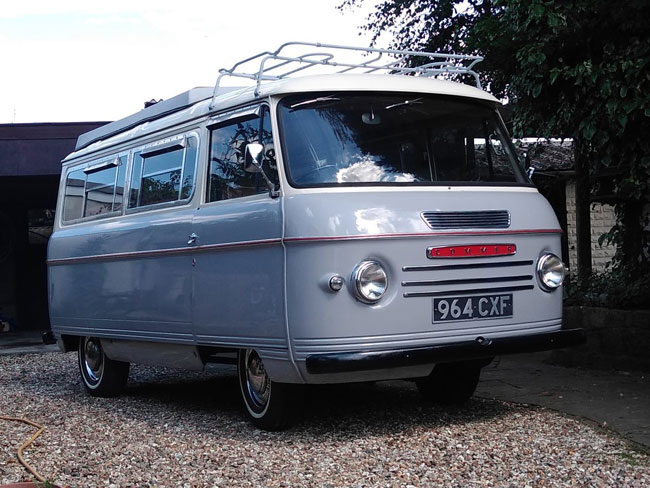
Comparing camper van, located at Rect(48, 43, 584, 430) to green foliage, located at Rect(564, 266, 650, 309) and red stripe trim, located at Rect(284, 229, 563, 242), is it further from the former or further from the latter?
green foliage, located at Rect(564, 266, 650, 309)

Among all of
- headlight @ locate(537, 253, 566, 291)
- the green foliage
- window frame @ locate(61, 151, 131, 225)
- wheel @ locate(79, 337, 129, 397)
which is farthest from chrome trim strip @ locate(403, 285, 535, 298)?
wheel @ locate(79, 337, 129, 397)

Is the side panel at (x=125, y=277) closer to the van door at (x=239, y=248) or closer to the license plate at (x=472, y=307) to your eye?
the van door at (x=239, y=248)

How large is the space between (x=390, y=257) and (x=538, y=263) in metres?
1.25

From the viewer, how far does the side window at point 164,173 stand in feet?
24.8

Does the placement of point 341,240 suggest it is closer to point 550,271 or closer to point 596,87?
point 550,271

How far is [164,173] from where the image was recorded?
8016 mm

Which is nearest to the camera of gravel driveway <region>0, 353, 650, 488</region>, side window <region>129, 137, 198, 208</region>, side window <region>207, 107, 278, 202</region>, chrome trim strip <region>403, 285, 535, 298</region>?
gravel driveway <region>0, 353, 650, 488</region>

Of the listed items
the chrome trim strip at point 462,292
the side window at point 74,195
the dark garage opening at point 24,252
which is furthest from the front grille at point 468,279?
the dark garage opening at point 24,252

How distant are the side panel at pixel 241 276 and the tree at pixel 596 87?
3008mm

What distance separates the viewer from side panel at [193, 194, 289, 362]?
6.26 meters

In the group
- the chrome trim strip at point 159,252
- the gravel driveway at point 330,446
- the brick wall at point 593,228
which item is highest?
the brick wall at point 593,228

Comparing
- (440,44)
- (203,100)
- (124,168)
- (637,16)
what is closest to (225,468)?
(203,100)

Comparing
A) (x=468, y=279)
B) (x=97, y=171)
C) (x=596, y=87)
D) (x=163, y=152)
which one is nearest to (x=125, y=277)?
(x=163, y=152)

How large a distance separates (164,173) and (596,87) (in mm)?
3607
